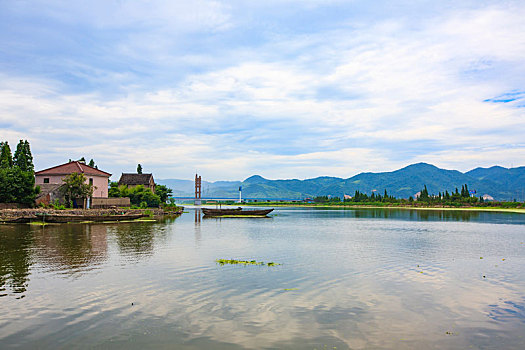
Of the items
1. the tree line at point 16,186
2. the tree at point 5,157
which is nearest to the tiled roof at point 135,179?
the tree at point 5,157

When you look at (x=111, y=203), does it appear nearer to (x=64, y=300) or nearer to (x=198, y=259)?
(x=198, y=259)

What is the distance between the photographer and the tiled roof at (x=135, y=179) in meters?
111

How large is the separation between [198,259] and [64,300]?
38.0 feet

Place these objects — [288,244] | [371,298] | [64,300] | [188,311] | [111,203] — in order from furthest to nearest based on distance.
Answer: [111,203]
[288,244]
[371,298]
[64,300]
[188,311]

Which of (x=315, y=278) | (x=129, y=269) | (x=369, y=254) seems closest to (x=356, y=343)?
(x=315, y=278)

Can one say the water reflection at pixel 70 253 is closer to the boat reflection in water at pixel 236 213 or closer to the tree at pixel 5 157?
the tree at pixel 5 157

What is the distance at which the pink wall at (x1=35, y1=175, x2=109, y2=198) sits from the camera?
252 ft

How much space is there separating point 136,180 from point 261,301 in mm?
103421

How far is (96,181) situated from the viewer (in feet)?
269

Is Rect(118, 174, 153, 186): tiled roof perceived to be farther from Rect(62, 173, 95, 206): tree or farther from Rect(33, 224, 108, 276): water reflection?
Rect(33, 224, 108, 276): water reflection

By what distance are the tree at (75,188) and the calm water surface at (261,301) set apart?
45988mm

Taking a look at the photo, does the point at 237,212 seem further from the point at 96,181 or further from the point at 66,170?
the point at 66,170

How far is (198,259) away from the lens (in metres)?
26.0

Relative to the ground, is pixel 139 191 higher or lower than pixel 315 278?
higher
